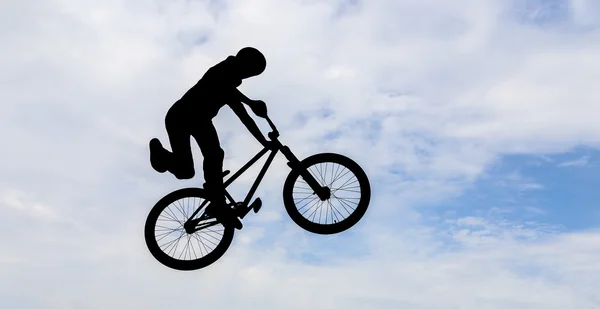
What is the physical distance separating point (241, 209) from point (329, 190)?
4.64 ft

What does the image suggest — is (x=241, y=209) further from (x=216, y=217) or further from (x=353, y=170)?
(x=353, y=170)

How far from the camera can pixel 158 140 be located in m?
16.2

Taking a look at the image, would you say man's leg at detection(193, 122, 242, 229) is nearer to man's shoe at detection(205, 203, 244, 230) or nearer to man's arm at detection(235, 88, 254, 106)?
man's shoe at detection(205, 203, 244, 230)

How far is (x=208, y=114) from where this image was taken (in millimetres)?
16062

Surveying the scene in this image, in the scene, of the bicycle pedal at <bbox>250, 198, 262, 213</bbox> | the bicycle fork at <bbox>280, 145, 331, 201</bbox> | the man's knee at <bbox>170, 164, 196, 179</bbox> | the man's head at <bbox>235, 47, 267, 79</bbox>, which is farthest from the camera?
the bicycle fork at <bbox>280, 145, 331, 201</bbox>

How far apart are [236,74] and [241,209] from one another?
6.75 ft

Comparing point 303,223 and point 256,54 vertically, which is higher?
point 256,54

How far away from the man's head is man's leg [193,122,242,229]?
0.98 m

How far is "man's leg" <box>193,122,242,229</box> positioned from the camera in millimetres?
16094

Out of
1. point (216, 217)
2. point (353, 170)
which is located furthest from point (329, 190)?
point (216, 217)

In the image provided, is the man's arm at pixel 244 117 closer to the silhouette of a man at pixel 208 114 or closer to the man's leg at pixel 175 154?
the silhouette of a man at pixel 208 114

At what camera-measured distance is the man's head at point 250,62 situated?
15.9m

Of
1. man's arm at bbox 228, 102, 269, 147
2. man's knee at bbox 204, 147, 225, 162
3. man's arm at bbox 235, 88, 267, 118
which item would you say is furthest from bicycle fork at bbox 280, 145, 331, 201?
man's knee at bbox 204, 147, 225, 162

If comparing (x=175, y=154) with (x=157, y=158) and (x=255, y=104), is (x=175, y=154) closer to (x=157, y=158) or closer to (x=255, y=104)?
(x=157, y=158)
